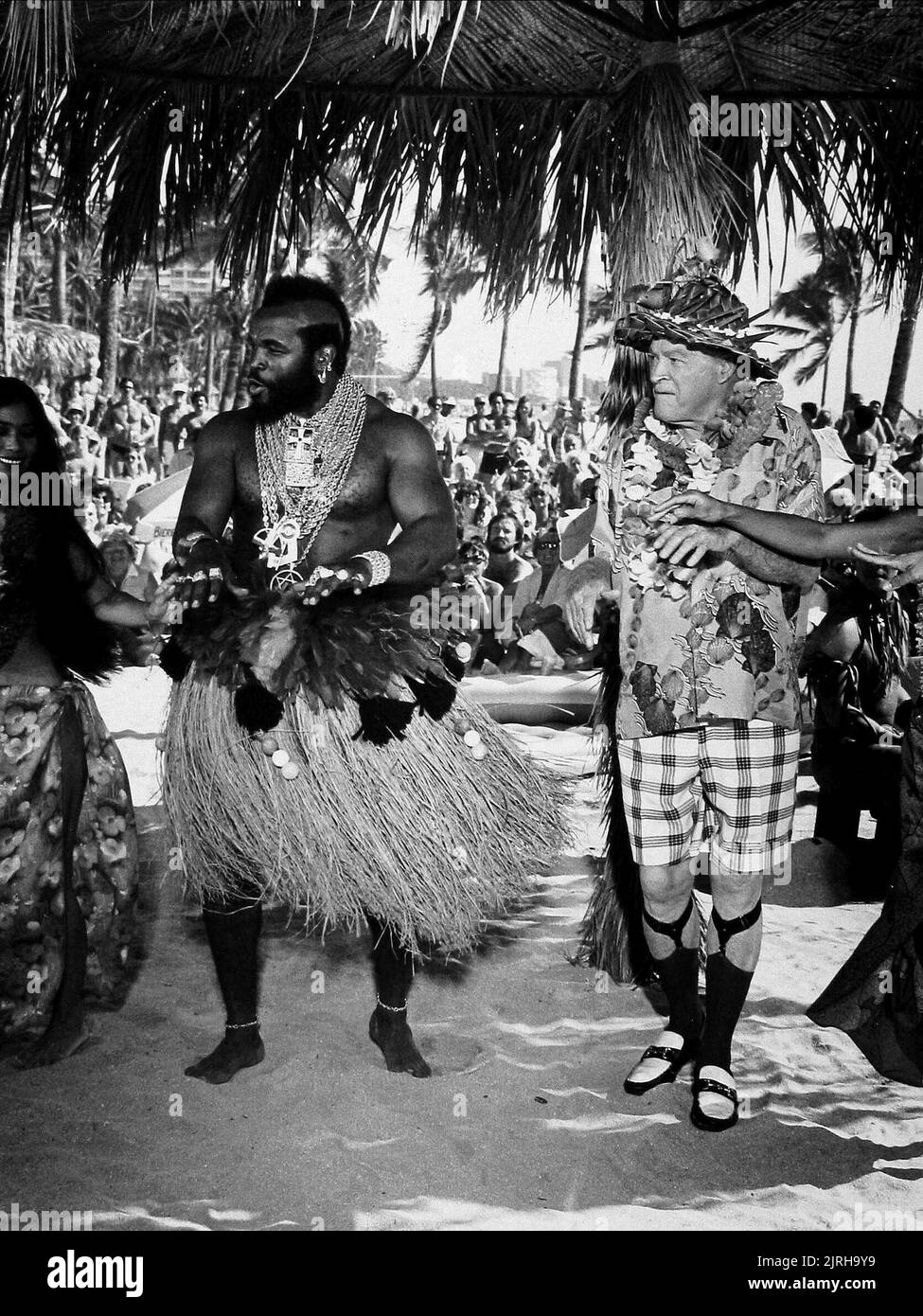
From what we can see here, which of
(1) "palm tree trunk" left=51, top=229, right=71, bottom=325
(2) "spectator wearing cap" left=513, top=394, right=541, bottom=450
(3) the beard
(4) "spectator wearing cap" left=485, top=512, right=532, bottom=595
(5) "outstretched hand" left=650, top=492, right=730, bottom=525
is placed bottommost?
(4) "spectator wearing cap" left=485, top=512, right=532, bottom=595

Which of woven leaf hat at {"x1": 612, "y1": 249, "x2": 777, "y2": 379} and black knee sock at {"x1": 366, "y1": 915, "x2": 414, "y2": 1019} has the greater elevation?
woven leaf hat at {"x1": 612, "y1": 249, "x2": 777, "y2": 379}

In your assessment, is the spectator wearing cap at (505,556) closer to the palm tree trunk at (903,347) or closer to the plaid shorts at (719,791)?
the palm tree trunk at (903,347)

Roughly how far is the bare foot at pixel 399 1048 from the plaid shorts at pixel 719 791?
74 cm

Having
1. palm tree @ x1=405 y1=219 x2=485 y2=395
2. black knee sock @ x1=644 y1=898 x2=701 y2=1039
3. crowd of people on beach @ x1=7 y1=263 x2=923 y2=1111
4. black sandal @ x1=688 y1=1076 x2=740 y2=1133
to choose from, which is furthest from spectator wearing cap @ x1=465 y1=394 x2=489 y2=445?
black sandal @ x1=688 y1=1076 x2=740 y2=1133

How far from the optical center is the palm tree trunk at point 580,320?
4.06m

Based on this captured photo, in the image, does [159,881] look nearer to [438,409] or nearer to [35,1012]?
[35,1012]

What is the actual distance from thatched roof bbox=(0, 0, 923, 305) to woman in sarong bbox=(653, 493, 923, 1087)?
1.12 metres

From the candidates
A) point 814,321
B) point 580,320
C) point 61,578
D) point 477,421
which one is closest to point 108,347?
point 477,421

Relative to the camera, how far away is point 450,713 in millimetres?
3107

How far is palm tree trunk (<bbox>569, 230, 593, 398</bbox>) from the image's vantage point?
A: 406cm

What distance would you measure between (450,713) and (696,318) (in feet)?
3.64

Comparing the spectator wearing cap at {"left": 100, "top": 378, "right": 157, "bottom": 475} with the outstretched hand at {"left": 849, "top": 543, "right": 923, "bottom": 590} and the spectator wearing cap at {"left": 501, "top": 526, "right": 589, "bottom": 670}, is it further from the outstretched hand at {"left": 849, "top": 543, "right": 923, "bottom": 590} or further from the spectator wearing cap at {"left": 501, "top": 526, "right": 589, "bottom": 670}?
the outstretched hand at {"left": 849, "top": 543, "right": 923, "bottom": 590}

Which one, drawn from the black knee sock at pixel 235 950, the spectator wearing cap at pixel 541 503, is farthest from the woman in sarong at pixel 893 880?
the spectator wearing cap at pixel 541 503

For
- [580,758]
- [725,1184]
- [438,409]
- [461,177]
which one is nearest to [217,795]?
[725,1184]
